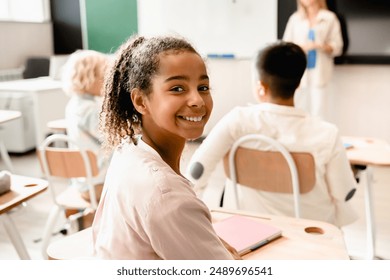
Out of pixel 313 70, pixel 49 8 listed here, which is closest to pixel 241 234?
pixel 313 70

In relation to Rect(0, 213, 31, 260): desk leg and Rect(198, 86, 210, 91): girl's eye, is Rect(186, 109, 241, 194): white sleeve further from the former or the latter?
Rect(198, 86, 210, 91): girl's eye

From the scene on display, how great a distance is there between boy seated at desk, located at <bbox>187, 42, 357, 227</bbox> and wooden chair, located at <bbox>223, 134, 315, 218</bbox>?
Answer: 39 millimetres

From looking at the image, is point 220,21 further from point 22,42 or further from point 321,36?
point 22,42

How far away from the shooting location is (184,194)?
69 centimetres

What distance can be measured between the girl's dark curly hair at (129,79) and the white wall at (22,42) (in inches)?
187

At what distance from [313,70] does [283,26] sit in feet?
1.89

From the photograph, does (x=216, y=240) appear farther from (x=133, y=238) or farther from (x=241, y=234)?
(x=241, y=234)

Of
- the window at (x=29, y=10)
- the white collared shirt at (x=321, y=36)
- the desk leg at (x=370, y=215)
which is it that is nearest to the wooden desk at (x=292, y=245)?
the desk leg at (x=370, y=215)

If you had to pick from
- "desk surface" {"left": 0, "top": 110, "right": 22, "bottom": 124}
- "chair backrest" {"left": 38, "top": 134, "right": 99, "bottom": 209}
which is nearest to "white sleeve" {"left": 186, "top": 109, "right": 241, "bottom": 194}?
"chair backrest" {"left": 38, "top": 134, "right": 99, "bottom": 209}

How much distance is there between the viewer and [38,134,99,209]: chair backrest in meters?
2.01

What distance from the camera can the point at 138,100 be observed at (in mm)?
860

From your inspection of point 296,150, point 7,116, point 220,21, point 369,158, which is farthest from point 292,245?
point 220,21

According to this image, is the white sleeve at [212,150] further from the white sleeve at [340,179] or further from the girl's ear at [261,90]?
the white sleeve at [340,179]

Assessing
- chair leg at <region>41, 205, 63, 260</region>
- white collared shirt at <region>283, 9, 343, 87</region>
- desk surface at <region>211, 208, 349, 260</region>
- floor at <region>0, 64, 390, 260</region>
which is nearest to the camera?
desk surface at <region>211, 208, 349, 260</region>
